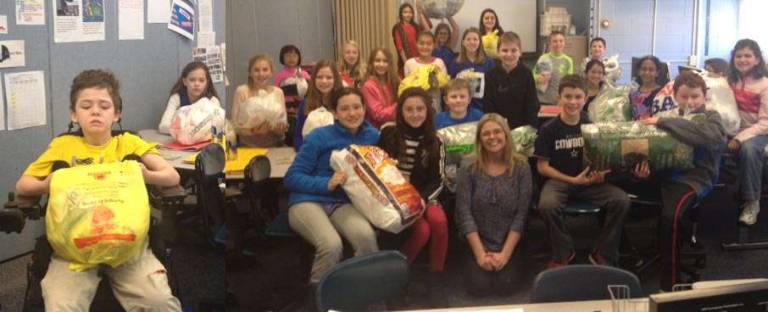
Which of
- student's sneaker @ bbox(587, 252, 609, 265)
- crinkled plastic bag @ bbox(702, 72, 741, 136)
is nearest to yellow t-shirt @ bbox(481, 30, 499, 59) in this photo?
crinkled plastic bag @ bbox(702, 72, 741, 136)

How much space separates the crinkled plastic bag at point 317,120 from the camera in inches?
159

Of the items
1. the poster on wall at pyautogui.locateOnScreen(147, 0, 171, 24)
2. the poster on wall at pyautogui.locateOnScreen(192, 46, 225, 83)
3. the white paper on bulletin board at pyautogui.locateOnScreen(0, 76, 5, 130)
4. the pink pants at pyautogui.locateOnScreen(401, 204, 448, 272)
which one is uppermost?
the poster on wall at pyautogui.locateOnScreen(147, 0, 171, 24)

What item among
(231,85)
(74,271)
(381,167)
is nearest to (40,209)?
(74,271)

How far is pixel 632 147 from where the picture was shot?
12.2ft

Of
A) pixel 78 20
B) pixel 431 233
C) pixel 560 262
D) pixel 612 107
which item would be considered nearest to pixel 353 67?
pixel 612 107

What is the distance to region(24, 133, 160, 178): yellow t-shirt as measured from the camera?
8.58 ft

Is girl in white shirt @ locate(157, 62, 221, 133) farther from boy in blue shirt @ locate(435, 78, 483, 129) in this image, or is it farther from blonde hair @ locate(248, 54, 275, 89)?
boy in blue shirt @ locate(435, 78, 483, 129)

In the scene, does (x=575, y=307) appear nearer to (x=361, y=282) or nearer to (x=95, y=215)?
(x=361, y=282)

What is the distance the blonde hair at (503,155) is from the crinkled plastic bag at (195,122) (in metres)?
1.32

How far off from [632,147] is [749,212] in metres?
1.15

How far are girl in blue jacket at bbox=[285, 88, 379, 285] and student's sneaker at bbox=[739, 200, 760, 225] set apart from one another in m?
2.28

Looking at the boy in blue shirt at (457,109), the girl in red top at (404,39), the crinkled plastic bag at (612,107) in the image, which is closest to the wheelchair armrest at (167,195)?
the boy in blue shirt at (457,109)

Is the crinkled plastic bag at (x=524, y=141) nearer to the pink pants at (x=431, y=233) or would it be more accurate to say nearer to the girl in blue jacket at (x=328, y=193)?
the pink pants at (x=431, y=233)

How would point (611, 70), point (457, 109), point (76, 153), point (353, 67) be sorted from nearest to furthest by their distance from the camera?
point (76, 153) < point (457, 109) < point (353, 67) < point (611, 70)
